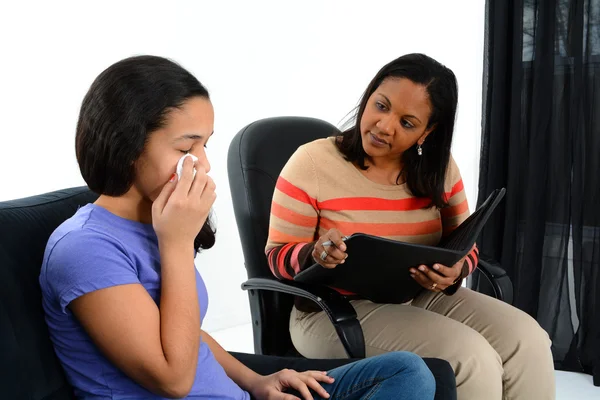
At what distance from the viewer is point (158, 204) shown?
1117 mm

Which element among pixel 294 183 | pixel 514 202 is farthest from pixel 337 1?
pixel 294 183

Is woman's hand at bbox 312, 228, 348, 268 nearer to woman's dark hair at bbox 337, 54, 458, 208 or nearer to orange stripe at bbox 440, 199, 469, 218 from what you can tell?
woman's dark hair at bbox 337, 54, 458, 208

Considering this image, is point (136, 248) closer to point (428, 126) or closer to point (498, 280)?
point (428, 126)

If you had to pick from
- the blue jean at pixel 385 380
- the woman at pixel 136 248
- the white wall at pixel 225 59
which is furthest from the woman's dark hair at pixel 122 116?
the white wall at pixel 225 59

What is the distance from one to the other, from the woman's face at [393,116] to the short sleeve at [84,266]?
36.3 inches

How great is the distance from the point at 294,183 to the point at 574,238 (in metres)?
1.52

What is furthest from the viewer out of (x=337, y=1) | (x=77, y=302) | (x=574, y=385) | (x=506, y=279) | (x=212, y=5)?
(x=337, y=1)

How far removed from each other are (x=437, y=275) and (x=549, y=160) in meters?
1.38

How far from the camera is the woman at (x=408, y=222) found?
1.68 m

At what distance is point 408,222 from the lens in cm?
189

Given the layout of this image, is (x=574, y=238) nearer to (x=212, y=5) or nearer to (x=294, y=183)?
(x=294, y=183)

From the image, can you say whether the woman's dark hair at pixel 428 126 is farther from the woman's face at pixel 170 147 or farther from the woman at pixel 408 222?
the woman's face at pixel 170 147

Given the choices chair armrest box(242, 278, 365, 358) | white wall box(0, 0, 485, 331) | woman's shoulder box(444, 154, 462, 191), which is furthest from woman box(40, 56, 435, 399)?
white wall box(0, 0, 485, 331)

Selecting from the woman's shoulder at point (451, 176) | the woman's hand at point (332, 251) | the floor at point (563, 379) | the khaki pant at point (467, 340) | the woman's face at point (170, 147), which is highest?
the woman's face at point (170, 147)
